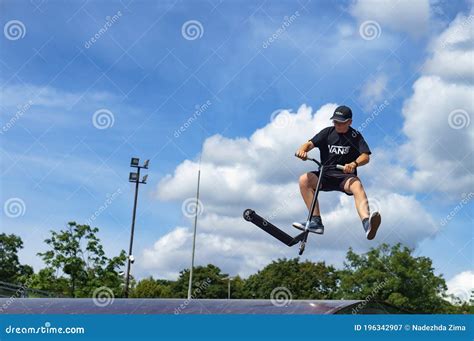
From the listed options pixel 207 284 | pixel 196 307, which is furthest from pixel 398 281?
pixel 196 307

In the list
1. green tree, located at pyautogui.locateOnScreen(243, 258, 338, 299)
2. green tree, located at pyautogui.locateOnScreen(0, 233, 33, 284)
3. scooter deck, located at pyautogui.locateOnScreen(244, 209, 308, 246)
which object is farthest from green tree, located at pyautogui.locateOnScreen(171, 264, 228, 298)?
scooter deck, located at pyautogui.locateOnScreen(244, 209, 308, 246)

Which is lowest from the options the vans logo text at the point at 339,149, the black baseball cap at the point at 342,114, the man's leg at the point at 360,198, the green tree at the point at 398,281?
the man's leg at the point at 360,198

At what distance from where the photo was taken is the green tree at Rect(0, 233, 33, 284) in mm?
72250

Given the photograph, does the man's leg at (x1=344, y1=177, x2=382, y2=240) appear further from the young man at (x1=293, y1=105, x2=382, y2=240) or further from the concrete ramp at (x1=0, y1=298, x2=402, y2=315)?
the concrete ramp at (x1=0, y1=298, x2=402, y2=315)

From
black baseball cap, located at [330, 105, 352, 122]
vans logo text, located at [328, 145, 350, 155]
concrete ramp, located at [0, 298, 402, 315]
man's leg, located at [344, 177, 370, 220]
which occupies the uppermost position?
black baseball cap, located at [330, 105, 352, 122]

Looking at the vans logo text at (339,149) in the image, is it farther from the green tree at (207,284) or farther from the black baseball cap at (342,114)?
the green tree at (207,284)

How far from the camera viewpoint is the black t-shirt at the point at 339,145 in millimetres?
9586

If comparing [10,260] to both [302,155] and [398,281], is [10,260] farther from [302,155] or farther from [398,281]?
[302,155]

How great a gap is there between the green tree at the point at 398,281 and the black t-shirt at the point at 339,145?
46050 mm

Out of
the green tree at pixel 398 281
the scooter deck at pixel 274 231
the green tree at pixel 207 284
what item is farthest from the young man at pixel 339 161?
the green tree at pixel 207 284

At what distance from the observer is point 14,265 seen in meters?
73.6

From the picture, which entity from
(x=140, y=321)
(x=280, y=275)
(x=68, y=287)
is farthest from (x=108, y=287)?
(x=280, y=275)

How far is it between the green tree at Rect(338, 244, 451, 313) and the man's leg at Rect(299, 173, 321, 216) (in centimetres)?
4584

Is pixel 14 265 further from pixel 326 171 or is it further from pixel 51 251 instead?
pixel 326 171
